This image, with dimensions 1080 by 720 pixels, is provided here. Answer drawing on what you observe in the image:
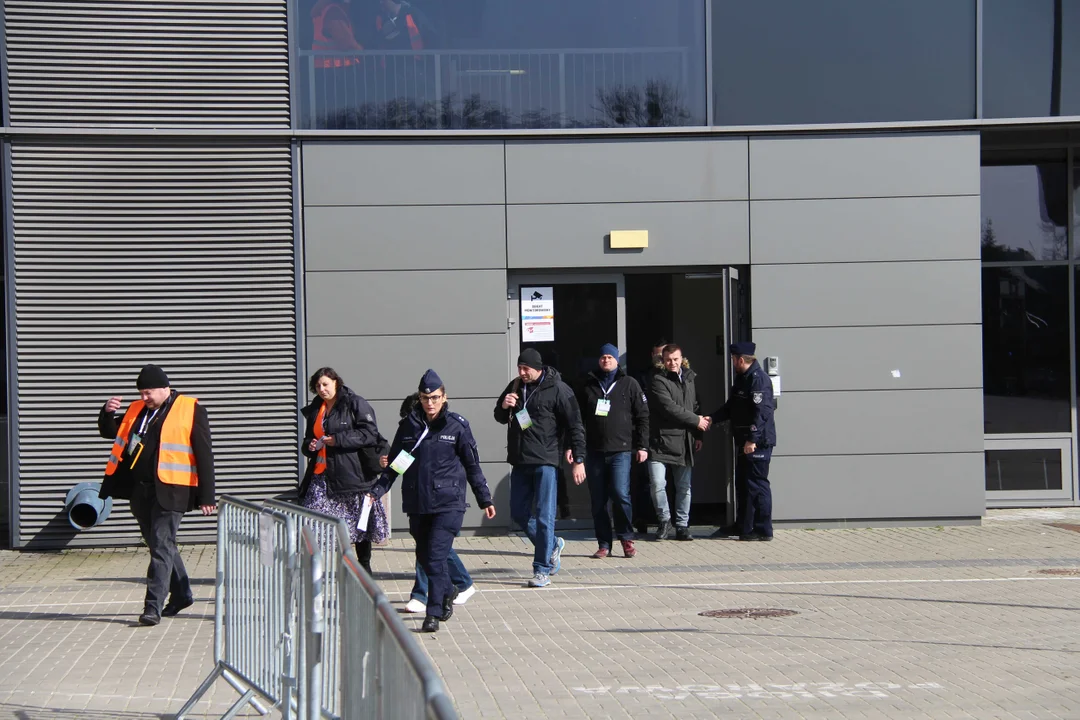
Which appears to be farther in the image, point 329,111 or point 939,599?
point 329,111

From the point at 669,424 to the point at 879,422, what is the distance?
2.30m

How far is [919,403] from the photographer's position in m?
12.9

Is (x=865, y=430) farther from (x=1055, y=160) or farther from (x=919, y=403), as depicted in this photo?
(x=1055, y=160)

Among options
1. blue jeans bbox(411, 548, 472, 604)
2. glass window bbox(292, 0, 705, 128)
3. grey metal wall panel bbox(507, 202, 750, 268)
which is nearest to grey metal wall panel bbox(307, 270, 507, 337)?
grey metal wall panel bbox(507, 202, 750, 268)

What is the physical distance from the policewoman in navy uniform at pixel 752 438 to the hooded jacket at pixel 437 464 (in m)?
4.19

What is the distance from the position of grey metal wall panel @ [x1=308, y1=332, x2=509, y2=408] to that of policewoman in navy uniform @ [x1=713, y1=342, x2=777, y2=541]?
233 cm

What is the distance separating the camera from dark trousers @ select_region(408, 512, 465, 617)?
8.27m

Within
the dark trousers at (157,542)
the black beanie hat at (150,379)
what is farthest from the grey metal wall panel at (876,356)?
the dark trousers at (157,542)

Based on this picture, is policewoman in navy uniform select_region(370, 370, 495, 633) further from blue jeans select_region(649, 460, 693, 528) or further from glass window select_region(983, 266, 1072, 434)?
glass window select_region(983, 266, 1072, 434)

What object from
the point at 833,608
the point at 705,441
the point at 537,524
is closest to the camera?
the point at 833,608

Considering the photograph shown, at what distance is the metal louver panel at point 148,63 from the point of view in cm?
1227

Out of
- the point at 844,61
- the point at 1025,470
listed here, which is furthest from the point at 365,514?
the point at 1025,470

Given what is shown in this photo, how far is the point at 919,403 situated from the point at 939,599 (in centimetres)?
412

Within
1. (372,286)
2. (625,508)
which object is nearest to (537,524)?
(625,508)
